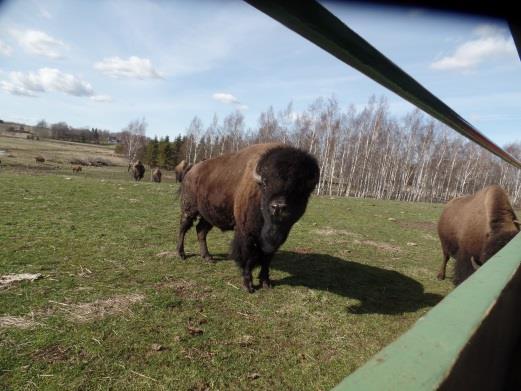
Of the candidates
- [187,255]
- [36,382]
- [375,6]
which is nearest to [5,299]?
[36,382]

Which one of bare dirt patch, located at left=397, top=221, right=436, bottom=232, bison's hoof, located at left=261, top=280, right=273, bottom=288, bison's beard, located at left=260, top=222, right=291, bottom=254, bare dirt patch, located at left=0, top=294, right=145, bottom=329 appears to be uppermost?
bison's beard, located at left=260, top=222, right=291, bottom=254

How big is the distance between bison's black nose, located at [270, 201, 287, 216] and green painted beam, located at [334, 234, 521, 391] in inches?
126

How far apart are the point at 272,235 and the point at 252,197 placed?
0.71 m

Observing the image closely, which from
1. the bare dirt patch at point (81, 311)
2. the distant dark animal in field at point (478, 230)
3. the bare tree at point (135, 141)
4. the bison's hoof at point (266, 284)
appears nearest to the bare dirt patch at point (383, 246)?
the distant dark animal in field at point (478, 230)

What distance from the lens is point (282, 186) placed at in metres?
4.33

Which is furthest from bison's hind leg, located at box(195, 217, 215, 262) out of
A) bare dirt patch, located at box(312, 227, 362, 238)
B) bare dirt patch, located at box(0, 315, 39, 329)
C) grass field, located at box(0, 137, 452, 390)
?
bare dirt patch, located at box(312, 227, 362, 238)

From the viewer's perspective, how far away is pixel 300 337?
3953mm

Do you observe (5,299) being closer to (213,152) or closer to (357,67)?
(357,67)

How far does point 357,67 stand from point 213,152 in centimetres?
6001

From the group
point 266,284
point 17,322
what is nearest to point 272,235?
point 266,284

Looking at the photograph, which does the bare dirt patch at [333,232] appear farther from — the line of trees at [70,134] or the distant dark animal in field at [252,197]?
the line of trees at [70,134]

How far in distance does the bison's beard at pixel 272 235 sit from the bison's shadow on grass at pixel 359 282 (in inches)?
42.9

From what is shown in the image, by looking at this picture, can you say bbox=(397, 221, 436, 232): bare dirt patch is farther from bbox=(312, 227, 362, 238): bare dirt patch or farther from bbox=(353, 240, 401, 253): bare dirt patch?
bbox=(353, 240, 401, 253): bare dirt patch

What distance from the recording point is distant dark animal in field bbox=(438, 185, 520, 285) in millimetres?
5320
